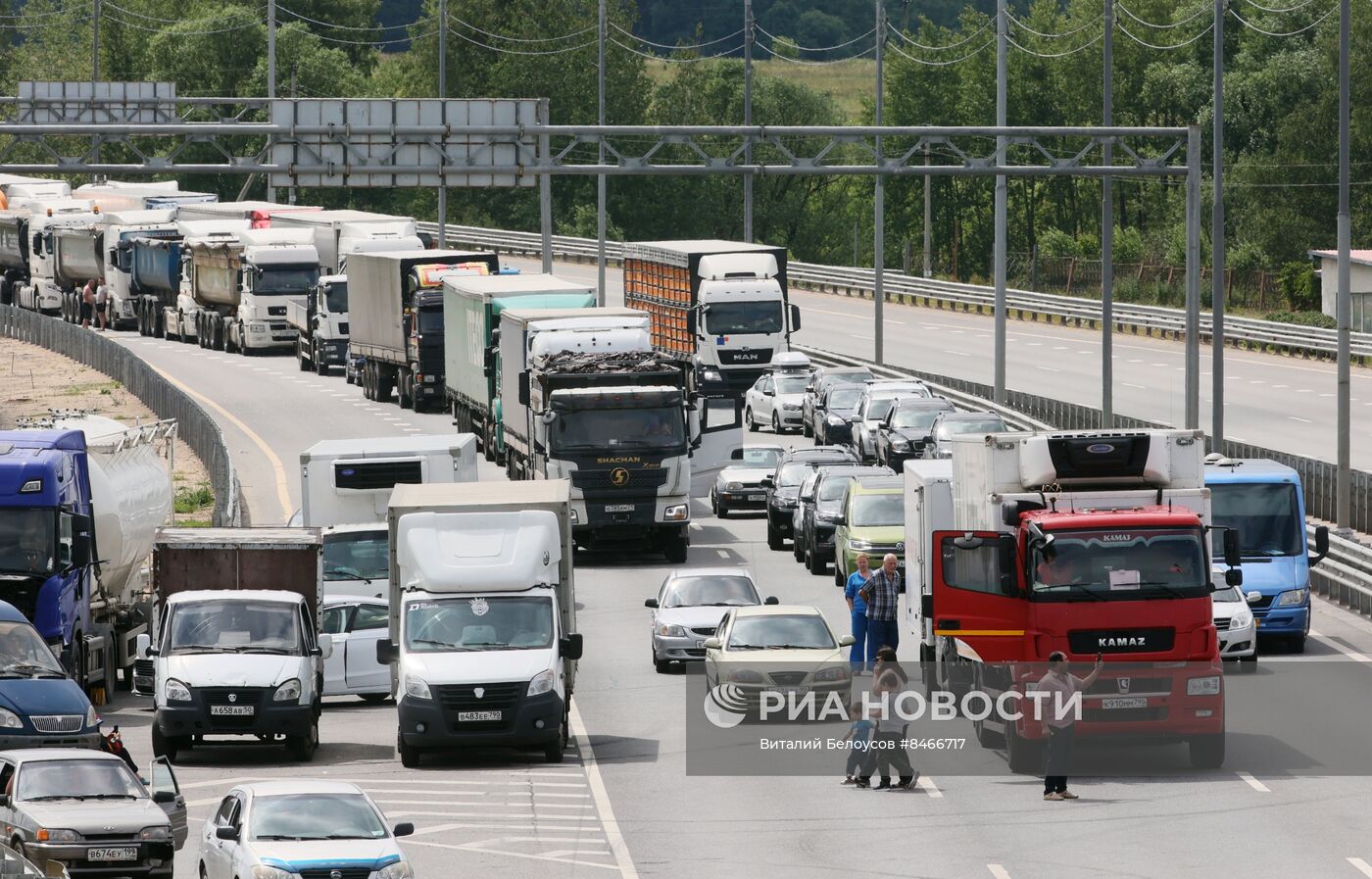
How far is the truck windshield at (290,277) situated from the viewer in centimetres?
7312

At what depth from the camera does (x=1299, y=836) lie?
2025cm

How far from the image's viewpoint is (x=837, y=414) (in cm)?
A: 5381

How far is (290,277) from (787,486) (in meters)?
34.5

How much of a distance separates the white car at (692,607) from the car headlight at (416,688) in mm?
6216

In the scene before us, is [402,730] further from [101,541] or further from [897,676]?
[101,541]

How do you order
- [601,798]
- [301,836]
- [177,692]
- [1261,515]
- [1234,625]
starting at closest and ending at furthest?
1. [301,836]
2. [601,798]
3. [177,692]
4. [1234,625]
5. [1261,515]

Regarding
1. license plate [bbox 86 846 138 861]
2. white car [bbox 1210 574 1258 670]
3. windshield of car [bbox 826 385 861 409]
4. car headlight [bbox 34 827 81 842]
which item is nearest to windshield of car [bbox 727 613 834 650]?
white car [bbox 1210 574 1258 670]

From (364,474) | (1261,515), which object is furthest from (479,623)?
(1261,515)

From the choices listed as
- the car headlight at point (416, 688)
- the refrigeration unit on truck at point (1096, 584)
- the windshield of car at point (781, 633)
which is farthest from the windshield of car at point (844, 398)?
the car headlight at point (416, 688)

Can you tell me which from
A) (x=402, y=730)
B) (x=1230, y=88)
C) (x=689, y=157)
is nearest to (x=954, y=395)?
(x=402, y=730)

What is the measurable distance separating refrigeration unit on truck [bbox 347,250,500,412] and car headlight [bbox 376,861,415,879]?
1656 inches

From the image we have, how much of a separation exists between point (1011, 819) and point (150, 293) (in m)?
66.0

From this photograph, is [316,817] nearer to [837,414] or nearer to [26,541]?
[26,541]

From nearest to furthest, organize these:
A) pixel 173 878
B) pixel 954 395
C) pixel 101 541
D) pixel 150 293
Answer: pixel 173 878 → pixel 101 541 → pixel 954 395 → pixel 150 293
